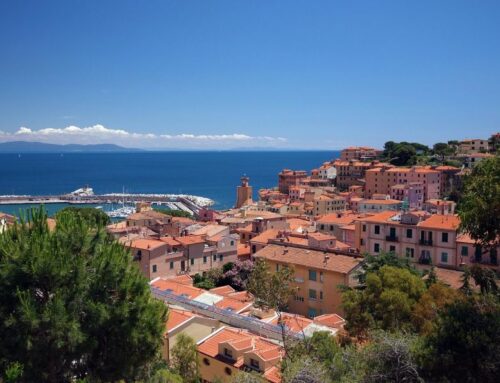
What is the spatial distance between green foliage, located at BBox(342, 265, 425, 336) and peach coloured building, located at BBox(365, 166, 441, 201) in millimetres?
65840

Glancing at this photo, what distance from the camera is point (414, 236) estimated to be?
35.4m

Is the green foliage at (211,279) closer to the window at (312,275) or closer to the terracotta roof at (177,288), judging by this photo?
the terracotta roof at (177,288)

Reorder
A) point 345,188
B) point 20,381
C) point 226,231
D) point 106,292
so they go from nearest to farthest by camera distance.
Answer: point 20,381
point 106,292
point 226,231
point 345,188

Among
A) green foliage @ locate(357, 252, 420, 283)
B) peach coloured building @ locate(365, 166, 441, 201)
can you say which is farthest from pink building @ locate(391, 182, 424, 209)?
green foliage @ locate(357, 252, 420, 283)

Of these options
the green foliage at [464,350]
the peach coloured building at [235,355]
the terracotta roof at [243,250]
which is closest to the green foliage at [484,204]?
the green foliage at [464,350]

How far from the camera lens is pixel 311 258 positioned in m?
29.2

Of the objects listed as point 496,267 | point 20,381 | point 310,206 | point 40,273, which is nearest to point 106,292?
point 40,273

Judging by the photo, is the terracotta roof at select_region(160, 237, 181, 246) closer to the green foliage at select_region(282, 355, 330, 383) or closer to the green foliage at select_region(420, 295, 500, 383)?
the green foliage at select_region(282, 355, 330, 383)

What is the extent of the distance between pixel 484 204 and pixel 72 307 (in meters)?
9.76

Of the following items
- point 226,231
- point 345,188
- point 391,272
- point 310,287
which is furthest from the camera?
point 345,188

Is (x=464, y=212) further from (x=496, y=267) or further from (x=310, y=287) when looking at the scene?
(x=496, y=267)

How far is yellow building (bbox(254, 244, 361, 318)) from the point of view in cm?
2716

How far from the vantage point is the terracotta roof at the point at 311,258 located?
27.6 metres

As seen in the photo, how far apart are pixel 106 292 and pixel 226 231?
94.1ft
